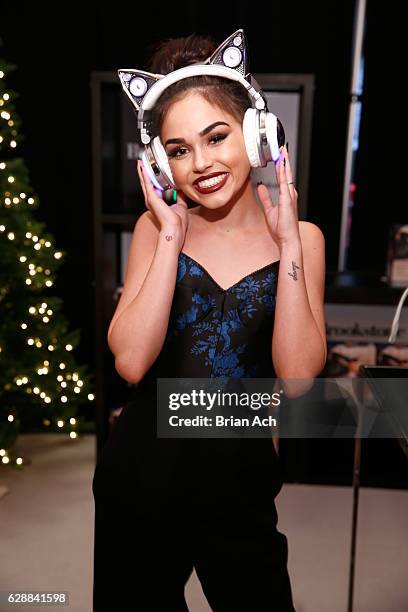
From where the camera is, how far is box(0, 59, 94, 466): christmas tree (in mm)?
2787

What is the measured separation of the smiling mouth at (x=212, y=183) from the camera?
1.28 metres

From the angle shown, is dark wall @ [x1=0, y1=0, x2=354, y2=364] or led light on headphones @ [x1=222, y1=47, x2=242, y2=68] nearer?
led light on headphones @ [x1=222, y1=47, x2=242, y2=68]

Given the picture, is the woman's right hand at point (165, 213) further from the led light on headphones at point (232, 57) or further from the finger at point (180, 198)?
the led light on headphones at point (232, 57)

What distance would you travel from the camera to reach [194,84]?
50.3 inches

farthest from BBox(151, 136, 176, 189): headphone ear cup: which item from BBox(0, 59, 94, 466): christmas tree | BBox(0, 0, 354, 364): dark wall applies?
BBox(0, 0, 354, 364): dark wall

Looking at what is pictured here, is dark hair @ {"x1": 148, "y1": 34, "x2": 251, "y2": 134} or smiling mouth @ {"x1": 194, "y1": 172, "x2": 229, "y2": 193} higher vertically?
dark hair @ {"x1": 148, "y1": 34, "x2": 251, "y2": 134}

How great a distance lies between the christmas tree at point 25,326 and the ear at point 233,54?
5.54 feet

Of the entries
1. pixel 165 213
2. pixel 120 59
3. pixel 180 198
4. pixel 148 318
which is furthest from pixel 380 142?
pixel 148 318

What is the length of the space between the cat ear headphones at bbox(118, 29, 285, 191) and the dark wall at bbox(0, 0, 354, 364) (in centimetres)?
190

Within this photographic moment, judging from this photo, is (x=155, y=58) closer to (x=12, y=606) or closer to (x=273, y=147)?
(x=273, y=147)

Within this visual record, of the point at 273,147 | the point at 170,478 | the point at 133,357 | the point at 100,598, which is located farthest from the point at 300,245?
the point at 100,598

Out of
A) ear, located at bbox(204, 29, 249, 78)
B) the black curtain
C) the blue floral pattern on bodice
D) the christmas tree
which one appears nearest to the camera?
ear, located at bbox(204, 29, 249, 78)

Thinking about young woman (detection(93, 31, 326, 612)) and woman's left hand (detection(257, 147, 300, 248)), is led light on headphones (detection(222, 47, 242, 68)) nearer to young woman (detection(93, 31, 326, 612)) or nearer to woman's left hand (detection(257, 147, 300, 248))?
young woman (detection(93, 31, 326, 612))

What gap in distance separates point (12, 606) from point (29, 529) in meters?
0.49
